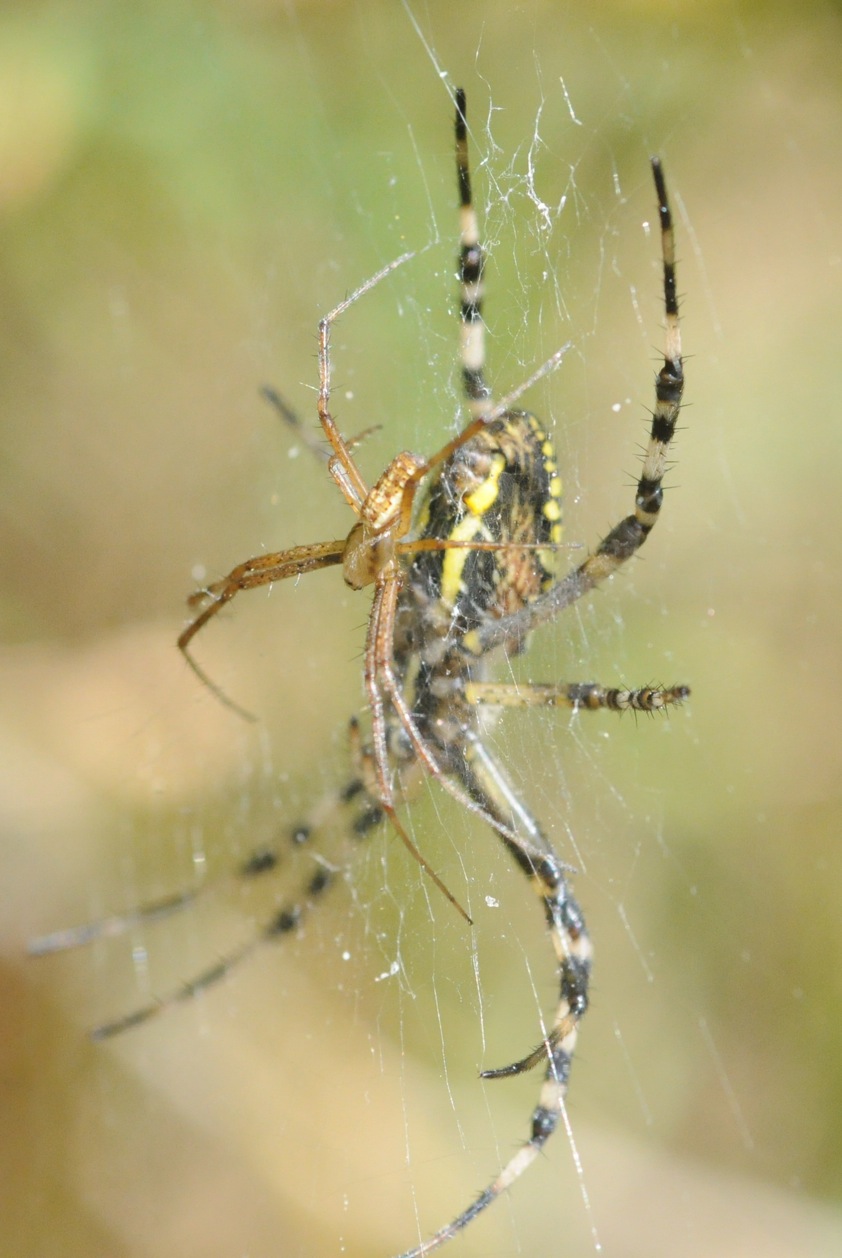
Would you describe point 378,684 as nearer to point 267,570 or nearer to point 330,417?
point 267,570

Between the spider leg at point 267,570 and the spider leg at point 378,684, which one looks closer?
the spider leg at point 378,684

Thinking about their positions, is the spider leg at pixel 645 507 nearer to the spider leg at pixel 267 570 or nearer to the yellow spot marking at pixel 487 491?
the yellow spot marking at pixel 487 491

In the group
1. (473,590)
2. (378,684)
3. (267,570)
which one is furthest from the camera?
(473,590)

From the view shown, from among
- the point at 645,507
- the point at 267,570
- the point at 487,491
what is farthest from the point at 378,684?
the point at 645,507

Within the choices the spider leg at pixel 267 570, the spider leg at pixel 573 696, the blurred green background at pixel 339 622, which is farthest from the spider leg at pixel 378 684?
the blurred green background at pixel 339 622

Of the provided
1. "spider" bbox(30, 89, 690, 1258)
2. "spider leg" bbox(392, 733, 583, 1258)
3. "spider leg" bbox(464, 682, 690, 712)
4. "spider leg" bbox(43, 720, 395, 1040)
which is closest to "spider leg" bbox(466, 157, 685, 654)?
"spider" bbox(30, 89, 690, 1258)

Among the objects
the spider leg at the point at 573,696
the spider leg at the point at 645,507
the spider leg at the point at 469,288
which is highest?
the spider leg at the point at 469,288
